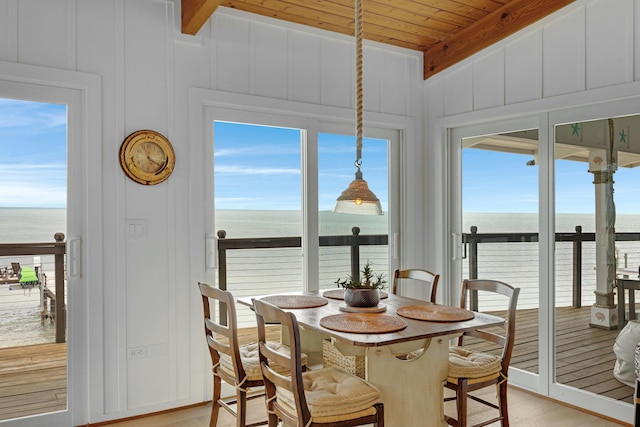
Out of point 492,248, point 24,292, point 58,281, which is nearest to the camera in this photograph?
point 24,292

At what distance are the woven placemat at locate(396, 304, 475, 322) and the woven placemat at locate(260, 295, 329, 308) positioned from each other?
0.49m

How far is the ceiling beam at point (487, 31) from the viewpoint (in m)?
3.63

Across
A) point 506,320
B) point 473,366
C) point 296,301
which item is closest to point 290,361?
point 296,301

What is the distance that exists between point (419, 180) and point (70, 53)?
290cm

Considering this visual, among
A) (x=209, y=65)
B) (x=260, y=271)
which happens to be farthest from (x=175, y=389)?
(x=209, y=65)

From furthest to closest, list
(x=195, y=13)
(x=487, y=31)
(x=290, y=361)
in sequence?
(x=487, y=31) → (x=195, y=13) → (x=290, y=361)

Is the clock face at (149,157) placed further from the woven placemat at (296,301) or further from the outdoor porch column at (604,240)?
the outdoor porch column at (604,240)

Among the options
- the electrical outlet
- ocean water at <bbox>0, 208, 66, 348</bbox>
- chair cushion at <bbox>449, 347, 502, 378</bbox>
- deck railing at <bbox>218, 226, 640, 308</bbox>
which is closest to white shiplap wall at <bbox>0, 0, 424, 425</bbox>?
the electrical outlet

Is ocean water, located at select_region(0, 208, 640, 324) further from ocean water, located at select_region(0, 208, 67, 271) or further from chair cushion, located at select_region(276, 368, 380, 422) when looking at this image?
chair cushion, located at select_region(276, 368, 380, 422)

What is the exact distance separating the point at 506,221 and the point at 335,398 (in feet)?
8.02

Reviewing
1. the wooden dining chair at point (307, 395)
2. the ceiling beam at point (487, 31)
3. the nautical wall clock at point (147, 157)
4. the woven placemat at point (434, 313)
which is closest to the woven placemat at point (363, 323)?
the woven placemat at point (434, 313)

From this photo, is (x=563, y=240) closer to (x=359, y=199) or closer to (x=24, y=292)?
(x=359, y=199)

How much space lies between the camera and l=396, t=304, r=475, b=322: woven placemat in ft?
8.35

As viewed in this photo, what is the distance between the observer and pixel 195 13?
10.5 feet
